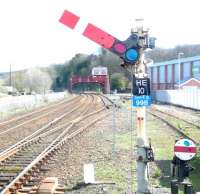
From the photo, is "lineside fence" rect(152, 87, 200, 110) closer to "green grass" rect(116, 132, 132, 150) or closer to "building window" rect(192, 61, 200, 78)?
"building window" rect(192, 61, 200, 78)

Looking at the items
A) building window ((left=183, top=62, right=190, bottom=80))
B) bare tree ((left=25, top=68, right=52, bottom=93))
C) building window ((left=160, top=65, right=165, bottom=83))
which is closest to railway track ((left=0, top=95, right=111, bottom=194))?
building window ((left=183, top=62, right=190, bottom=80))

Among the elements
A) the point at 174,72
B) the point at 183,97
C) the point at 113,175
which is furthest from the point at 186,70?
the point at 113,175

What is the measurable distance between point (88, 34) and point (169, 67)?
249 ft

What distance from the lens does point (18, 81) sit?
11862cm

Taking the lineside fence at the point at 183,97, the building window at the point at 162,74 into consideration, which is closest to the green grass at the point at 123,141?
the lineside fence at the point at 183,97

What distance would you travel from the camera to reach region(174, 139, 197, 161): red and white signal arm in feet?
24.5

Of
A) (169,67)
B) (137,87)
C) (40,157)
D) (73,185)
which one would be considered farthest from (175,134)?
(169,67)

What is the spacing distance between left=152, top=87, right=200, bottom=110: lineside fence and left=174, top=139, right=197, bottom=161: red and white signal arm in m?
33.0

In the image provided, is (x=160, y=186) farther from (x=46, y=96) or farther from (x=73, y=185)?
(x=46, y=96)

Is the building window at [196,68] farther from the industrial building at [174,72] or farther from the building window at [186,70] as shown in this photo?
the building window at [186,70]

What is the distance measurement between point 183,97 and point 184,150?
1616 inches

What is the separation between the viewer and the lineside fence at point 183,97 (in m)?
41.6

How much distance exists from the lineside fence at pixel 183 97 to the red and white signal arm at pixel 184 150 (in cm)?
3305

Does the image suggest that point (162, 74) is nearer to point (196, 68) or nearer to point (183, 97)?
point (196, 68)
